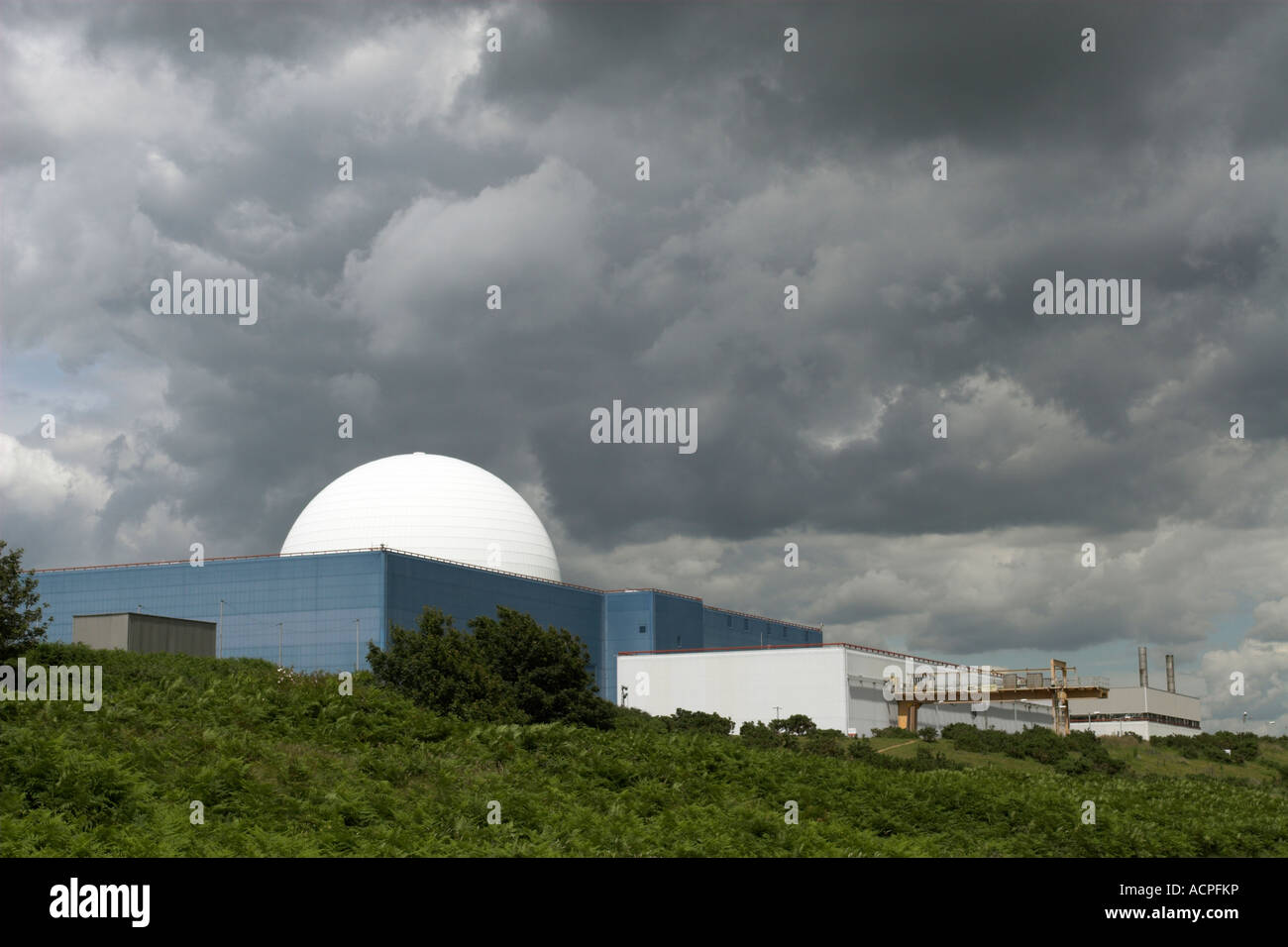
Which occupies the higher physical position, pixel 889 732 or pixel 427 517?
pixel 427 517

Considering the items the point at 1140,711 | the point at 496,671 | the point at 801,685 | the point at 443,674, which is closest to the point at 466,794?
the point at 443,674

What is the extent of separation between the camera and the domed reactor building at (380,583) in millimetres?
71750

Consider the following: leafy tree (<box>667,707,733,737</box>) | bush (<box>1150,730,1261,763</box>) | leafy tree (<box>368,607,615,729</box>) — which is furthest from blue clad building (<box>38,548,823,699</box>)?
bush (<box>1150,730,1261,763</box>)

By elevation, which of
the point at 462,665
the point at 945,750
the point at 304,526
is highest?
the point at 304,526

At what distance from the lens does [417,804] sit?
1981cm

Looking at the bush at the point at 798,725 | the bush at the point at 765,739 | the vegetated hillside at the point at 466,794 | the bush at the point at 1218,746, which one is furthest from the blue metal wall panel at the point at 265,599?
the bush at the point at 1218,746

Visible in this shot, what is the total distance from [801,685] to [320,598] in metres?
29.0

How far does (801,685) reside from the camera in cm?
7106

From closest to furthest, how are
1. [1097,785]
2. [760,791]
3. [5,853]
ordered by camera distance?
[5,853]
[760,791]
[1097,785]

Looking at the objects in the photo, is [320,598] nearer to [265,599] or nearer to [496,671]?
[265,599]

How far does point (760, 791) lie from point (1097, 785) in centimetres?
1175

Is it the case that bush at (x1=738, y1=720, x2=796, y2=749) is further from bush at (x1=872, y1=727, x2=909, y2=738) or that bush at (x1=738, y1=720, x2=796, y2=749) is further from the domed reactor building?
the domed reactor building
